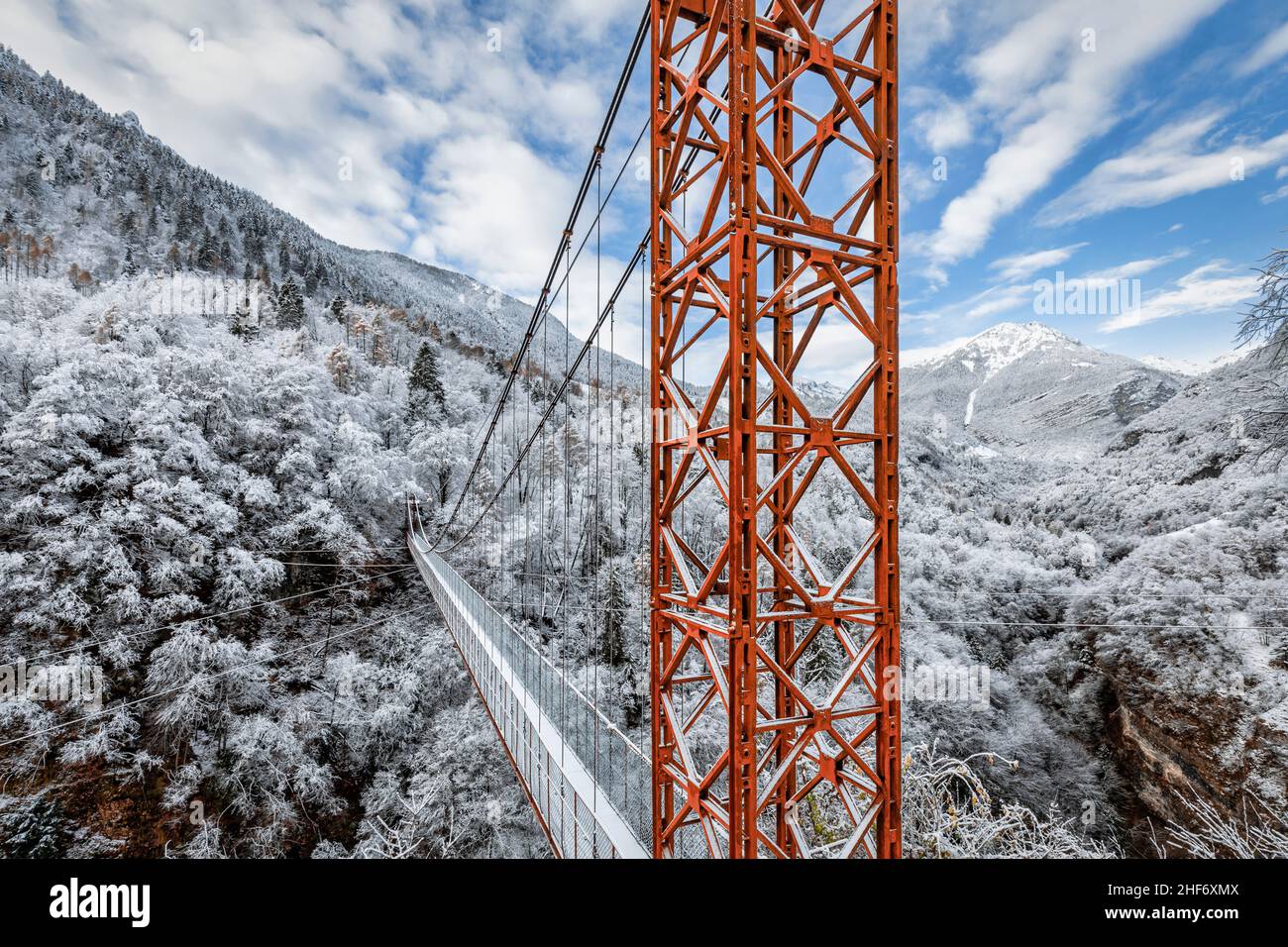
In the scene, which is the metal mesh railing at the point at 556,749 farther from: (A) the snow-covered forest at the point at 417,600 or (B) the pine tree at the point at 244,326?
(B) the pine tree at the point at 244,326

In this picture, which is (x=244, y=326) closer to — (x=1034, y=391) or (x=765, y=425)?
(x=765, y=425)

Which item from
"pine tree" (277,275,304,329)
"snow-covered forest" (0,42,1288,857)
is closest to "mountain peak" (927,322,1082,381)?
"snow-covered forest" (0,42,1288,857)

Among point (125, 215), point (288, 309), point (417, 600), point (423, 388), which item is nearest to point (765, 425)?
point (417, 600)

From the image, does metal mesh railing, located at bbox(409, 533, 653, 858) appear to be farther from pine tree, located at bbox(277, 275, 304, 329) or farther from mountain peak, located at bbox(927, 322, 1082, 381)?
mountain peak, located at bbox(927, 322, 1082, 381)
